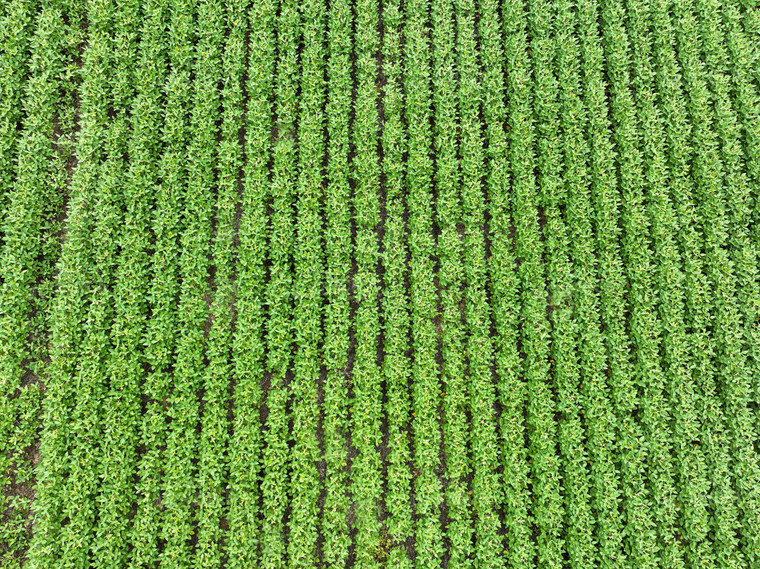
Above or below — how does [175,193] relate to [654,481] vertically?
above

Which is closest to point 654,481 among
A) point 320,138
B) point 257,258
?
point 257,258

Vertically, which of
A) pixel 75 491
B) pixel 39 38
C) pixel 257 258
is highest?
pixel 39 38

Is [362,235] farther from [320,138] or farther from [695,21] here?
[695,21]

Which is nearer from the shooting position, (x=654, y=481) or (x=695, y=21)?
(x=654, y=481)

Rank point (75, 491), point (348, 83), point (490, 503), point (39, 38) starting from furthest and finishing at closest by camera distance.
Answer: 1. point (348, 83)
2. point (39, 38)
3. point (490, 503)
4. point (75, 491)

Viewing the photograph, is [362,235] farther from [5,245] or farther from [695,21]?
[695,21]

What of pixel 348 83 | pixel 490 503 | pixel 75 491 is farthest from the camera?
pixel 348 83

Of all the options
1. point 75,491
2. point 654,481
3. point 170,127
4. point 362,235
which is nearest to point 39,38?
point 170,127
